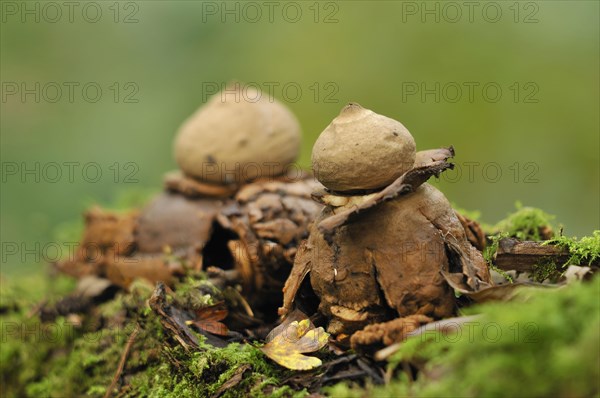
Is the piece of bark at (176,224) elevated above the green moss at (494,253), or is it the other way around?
the green moss at (494,253)

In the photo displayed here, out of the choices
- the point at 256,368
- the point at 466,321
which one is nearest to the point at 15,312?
the point at 256,368

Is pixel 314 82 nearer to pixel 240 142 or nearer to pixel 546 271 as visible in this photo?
pixel 240 142

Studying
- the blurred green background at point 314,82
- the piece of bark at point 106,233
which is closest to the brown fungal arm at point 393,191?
the piece of bark at point 106,233

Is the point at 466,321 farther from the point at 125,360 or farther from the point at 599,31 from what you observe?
the point at 599,31

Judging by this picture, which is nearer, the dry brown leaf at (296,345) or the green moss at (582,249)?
the dry brown leaf at (296,345)

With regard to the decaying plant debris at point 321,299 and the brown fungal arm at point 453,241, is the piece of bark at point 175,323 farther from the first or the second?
the brown fungal arm at point 453,241

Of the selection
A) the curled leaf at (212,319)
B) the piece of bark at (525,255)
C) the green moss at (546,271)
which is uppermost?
the piece of bark at (525,255)

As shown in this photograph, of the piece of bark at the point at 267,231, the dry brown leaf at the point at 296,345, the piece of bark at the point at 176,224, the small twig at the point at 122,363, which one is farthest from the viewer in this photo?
the piece of bark at the point at 176,224
